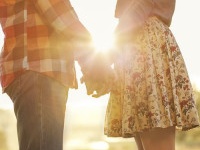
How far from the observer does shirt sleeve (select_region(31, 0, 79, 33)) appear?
1.95 m

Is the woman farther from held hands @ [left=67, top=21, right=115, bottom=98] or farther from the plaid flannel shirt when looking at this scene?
the plaid flannel shirt

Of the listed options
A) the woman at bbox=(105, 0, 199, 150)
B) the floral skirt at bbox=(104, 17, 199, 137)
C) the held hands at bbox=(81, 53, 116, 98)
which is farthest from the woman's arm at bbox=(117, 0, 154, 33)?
the held hands at bbox=(81, 53, 116, 98)

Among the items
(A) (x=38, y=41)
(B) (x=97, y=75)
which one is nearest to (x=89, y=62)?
(B) (x=97, y=75)

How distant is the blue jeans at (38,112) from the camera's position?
71.1 inches

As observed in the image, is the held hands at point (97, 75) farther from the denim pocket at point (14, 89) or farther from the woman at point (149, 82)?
the woman at point (149, 82)

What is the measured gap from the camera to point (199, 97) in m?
21.4

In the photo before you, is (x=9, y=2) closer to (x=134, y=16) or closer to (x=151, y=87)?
(x=134, y=16)

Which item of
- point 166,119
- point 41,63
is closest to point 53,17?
point 41,63

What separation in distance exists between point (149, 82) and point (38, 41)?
0.92 metres

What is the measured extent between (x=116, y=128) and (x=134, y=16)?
686 millimetres

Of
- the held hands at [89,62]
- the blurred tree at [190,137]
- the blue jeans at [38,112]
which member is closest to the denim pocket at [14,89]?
the blue jeans at [38,112]

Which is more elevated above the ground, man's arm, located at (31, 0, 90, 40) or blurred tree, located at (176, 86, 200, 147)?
blurred tree, located at (176, 86, 200, 147)

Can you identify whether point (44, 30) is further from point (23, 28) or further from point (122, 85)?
point (122, 85)

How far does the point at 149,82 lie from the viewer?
105 inches
